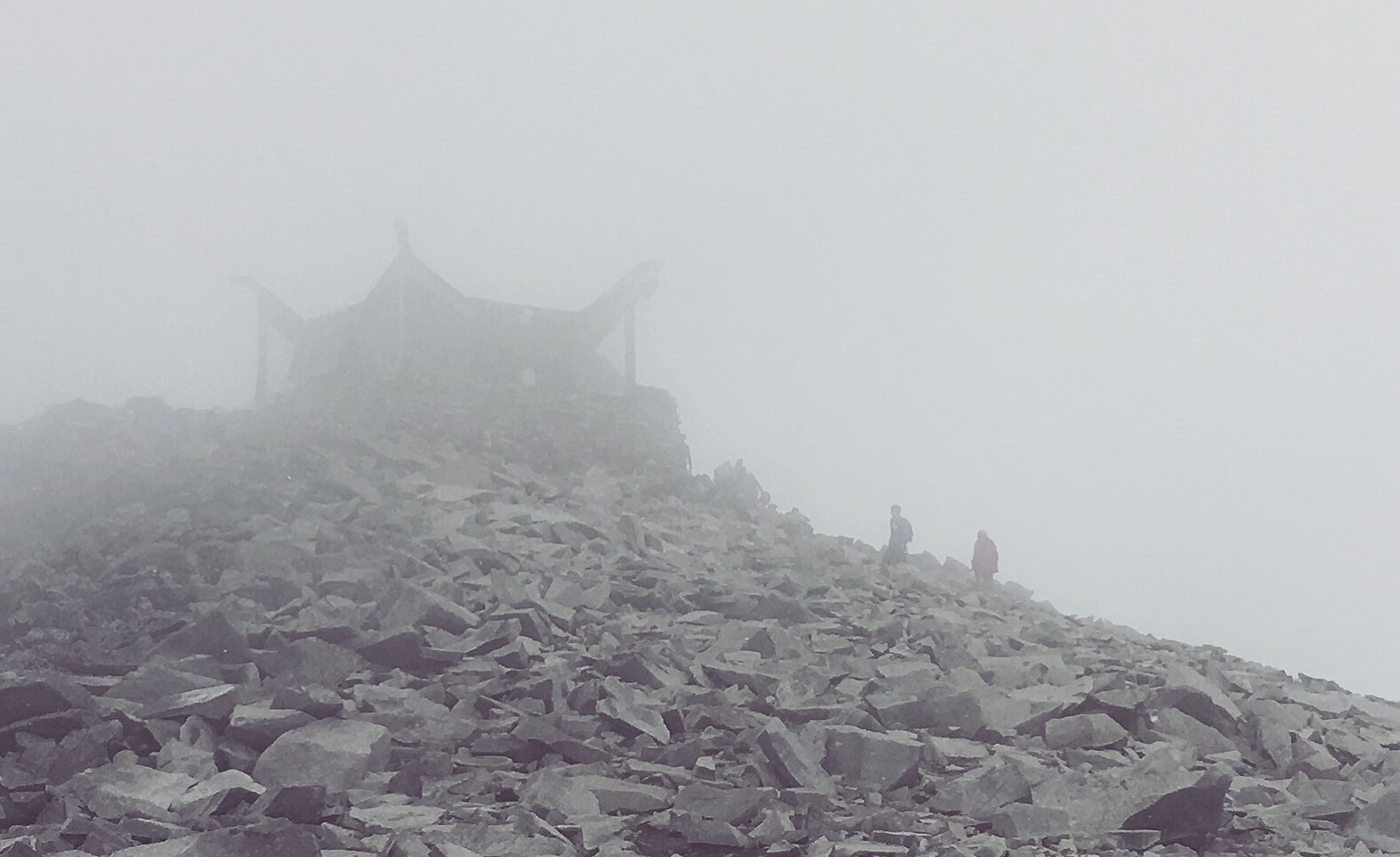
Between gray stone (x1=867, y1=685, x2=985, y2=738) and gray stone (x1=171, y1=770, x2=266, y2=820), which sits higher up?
gray stone (x1=867, y1=685, x2=985, y2=738)

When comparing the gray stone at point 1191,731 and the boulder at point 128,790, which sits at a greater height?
the gray stone at point 1191,731

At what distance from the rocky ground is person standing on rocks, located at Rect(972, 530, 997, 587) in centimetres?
356

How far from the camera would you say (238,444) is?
1673 cm

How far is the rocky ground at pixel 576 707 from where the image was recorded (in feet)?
14.8

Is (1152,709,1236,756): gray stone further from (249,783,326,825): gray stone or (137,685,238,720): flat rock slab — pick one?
(137,685,238,720): flat rock slab

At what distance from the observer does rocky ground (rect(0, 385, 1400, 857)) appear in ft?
14.8

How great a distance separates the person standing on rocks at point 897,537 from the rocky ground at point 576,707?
101 inches

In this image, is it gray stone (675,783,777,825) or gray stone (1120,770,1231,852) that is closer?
gray stone (1120,770,1231,852)

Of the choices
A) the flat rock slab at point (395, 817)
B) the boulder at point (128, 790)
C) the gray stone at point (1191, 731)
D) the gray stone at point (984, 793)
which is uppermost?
the gray stone at point (1191, 731)

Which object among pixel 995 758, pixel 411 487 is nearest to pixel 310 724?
pixel 995 758

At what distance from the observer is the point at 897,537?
15266mm

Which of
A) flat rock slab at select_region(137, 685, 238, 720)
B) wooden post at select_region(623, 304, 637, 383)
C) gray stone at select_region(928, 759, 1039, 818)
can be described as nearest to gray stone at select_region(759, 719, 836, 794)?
gray stone at select_region(928, 759, 1039, 818)

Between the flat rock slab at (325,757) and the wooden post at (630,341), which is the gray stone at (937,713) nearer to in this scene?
the flat rock slab at (325,757)

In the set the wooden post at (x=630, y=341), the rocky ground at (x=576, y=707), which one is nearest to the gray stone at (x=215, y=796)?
the rocky ground at (x=576, y=707)
